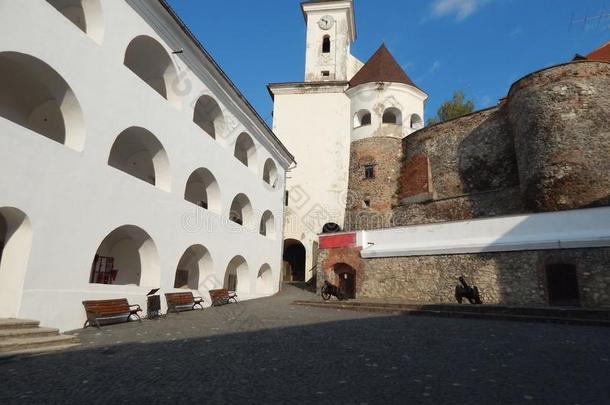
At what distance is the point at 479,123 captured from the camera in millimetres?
20062

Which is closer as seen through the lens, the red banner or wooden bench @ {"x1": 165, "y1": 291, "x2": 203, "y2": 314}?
wooden bench @ {"x1": 165, "y1": 291, "x2": 203, "y2": 314}

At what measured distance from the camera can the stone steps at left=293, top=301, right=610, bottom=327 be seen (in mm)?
9000

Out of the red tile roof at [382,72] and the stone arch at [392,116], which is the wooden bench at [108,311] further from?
the red tile roof at [382,72]

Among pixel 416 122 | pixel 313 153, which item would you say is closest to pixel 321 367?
pixel 313 153

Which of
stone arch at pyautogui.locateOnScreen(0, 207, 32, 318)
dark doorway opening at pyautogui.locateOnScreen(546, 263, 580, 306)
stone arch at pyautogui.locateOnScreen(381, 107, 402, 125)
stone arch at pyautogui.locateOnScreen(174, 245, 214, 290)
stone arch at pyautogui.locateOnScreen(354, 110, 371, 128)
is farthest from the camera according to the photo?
stone arch at pyautogui.locateOnScreen(354, 110, 371, 128)

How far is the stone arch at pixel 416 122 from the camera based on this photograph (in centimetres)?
2487

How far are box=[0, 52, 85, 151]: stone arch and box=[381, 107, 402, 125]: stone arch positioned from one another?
18.9m

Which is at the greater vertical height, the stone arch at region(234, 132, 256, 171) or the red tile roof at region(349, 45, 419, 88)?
the red tile roof at region(349, 45, 419, 88)

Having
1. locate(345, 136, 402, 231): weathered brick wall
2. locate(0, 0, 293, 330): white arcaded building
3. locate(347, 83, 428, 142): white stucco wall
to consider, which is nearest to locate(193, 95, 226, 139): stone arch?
locate(0, 0, 293, 330): white arcaded building

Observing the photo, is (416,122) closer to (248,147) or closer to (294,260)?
(294,260)

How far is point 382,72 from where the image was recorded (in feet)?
82.6

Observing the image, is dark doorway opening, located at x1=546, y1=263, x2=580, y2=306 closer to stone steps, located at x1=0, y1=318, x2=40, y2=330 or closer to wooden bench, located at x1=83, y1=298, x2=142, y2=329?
wooden bench, located at x1=83, y1=298, x2=142, y2=329

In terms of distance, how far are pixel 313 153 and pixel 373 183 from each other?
470cm

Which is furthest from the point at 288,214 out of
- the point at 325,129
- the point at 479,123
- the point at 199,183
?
the point at 479,123
